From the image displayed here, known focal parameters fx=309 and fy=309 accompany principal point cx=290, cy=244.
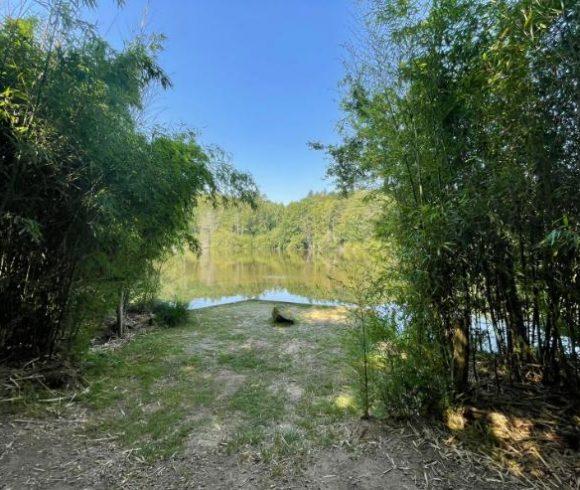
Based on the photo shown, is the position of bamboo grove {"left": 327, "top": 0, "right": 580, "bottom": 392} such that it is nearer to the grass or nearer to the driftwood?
the grass

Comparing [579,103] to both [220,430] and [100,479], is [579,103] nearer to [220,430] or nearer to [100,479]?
[220,430]

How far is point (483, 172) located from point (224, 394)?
280 cm

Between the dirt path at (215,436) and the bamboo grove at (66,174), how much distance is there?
811mm

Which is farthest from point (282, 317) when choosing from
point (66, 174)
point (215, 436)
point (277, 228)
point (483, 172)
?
point (277, 228)

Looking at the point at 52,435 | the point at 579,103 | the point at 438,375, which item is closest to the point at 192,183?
the point at 52,435

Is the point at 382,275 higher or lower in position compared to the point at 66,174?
lower

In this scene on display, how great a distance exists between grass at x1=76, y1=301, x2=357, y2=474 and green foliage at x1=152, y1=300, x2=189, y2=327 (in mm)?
591

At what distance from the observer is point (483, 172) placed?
75.9 inches

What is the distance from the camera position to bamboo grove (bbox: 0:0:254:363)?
2227mm

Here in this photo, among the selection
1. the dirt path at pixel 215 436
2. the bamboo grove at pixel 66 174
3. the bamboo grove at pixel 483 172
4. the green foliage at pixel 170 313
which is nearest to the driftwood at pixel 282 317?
the green foliage at pixel 170 313

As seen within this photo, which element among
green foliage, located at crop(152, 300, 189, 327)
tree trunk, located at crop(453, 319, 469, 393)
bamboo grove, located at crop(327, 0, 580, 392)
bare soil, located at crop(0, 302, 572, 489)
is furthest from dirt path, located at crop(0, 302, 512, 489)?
green foliage, located at crop(152, 300, 189, 327)

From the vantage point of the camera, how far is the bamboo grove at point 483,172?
1.65 meters

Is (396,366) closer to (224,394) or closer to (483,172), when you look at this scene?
(483,172)

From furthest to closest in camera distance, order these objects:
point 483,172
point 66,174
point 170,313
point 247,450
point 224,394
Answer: point 170,313 → point 224,394 → point 66,174 → point 247,450 → point 483,172
